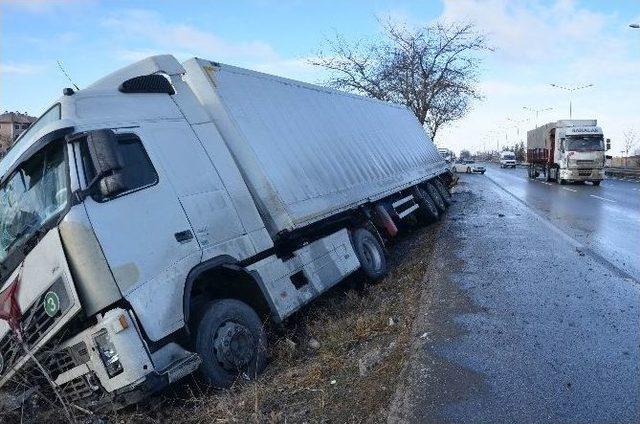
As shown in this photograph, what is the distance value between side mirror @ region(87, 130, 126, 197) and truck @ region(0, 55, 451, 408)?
0.5 inches

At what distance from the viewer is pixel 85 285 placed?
4262mm

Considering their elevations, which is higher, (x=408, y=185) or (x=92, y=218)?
(x=92, y=218)

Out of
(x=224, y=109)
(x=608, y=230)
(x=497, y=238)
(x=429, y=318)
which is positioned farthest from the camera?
(x=608, y=230)

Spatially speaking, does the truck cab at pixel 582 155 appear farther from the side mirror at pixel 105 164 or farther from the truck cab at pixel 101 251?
the side mirror at pixel 105 164

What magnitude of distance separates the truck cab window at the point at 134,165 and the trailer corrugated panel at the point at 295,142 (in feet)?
4.52

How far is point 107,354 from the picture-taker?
4.25 meters

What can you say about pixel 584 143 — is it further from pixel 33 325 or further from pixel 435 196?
pixel 33 325

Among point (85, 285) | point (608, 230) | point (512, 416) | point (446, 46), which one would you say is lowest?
point (608, 230)

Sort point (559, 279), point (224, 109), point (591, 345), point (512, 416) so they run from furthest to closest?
1. point (559, 279)
2. point (224, 109)
3. point (591, 345)
4. point (512, 416)

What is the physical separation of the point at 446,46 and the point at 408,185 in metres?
21.6

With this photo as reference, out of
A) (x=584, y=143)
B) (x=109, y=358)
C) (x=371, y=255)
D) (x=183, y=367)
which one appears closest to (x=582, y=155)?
(x=584, y=143)

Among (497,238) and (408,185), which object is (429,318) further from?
(408,185)

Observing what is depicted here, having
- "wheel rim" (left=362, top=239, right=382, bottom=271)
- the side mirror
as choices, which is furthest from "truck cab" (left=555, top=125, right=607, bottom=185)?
the side mirror

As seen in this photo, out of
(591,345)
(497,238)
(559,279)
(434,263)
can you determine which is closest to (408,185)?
(497,238)
